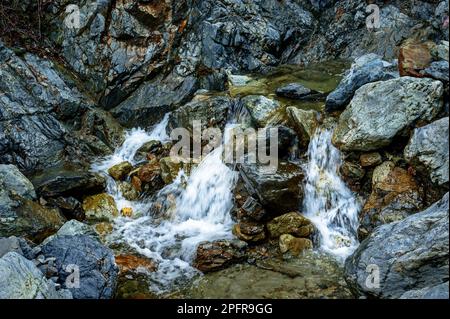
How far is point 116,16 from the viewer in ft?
47.2

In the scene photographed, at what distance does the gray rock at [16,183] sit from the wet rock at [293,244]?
582cm

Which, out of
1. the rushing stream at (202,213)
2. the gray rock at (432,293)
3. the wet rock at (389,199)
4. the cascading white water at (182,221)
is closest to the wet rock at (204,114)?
the cascading white water at (182,221)

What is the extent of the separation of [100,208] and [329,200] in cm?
553

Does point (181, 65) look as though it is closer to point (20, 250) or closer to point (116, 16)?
point (116, 16)

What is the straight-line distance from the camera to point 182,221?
9.92 m

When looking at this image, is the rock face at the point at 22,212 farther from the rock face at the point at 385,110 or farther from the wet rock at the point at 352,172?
the rock face at the point at 385,110

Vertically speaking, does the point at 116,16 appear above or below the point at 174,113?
above

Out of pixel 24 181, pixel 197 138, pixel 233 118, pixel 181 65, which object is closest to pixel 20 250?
pixel 24 181

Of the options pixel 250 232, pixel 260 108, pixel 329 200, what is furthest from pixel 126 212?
pixel 329 200

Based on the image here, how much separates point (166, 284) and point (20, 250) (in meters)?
2.52

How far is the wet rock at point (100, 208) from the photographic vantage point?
1024 centimetres

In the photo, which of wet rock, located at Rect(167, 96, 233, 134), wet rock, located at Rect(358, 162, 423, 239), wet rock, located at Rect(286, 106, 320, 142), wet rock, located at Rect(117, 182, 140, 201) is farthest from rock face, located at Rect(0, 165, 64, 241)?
wet rock, located at Rect(358, 162, 423, 239)

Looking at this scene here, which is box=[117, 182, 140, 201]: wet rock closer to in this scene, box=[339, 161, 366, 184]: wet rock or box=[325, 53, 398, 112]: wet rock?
box=[339, 161, 366, 184]: wet rock

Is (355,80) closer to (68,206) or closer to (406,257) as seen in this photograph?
(406,257)
